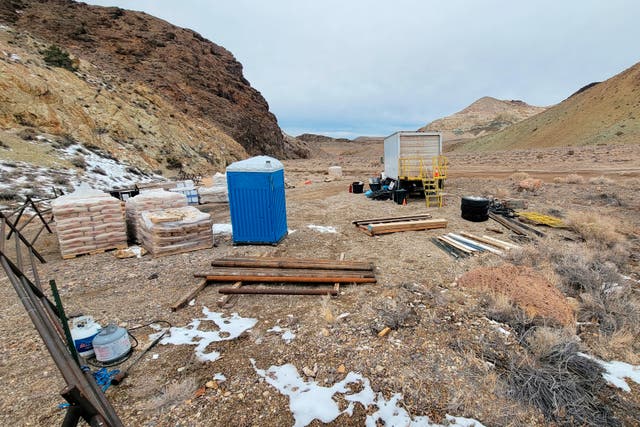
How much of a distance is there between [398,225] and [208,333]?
19.9 feet

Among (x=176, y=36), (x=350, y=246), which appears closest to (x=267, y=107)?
(x=176, y=36)

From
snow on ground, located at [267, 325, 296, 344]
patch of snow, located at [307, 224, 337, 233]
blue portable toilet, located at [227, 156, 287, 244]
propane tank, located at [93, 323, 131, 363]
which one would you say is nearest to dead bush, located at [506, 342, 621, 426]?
snow on ground, located at [267, 325, 296, 344]

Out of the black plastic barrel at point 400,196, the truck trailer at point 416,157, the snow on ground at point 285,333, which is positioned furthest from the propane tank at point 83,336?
the truck trailer at point 416,157

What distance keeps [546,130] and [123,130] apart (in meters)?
65.2

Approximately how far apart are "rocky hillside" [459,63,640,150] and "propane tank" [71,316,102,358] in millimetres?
51589

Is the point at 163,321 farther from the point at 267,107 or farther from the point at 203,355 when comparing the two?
the point at 267,107

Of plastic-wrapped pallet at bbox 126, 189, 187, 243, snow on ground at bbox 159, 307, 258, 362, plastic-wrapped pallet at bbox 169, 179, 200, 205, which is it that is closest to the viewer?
snow on ground at bbox 159, 307, 258, 362

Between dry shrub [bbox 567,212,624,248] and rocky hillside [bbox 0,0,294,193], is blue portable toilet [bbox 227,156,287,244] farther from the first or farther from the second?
rocky hillside [bbox 0,0,294,193]

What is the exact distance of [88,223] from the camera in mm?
6867

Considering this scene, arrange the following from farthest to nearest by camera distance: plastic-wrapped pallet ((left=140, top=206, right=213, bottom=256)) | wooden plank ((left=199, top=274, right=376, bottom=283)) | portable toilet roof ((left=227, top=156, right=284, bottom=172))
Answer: portable toilet roof ((left=227, top=156, right=284, bottom=172)) < plastic-wrapped pallet ((left=140, top=206, right=213, bottom=256)) < wooden plank ((left=199, top=274, right=376, bottom=283))

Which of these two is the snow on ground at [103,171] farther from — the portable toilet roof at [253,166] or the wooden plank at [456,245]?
the wooden plank at [456,245]

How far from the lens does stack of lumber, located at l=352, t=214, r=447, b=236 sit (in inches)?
325

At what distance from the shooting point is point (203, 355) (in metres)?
3.44

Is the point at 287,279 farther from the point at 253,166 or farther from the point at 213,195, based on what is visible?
the point at 213,195
